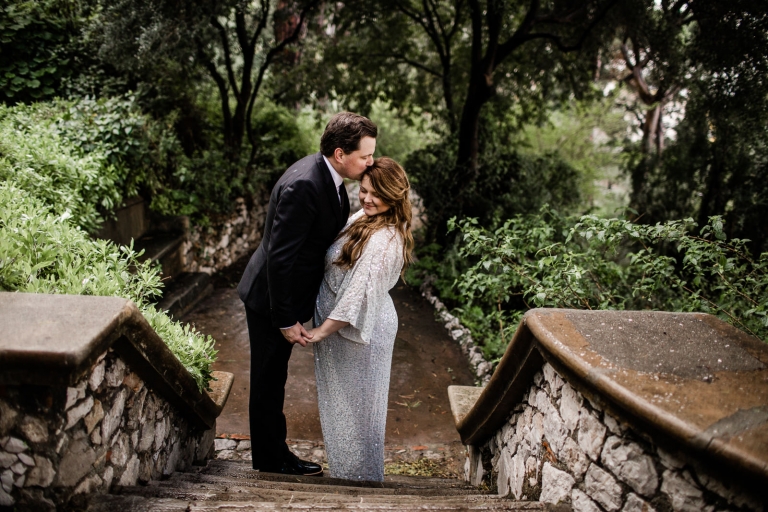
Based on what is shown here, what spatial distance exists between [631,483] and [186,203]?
20.0 feet

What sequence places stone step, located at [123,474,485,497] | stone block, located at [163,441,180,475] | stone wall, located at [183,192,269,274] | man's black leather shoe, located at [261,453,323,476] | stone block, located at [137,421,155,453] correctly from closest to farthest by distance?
1. stone step, located at [123,474,485,497]
2. stone block, located at [137,421,155,453]
3. stone block, located at [163,441,180,475]
4. man's black leather shoe, located at [261,453,323,476]
5. stone wall, located at [183,192,269,274]

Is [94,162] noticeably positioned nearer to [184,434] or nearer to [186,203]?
[186,203]

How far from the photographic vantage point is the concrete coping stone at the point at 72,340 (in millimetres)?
1502

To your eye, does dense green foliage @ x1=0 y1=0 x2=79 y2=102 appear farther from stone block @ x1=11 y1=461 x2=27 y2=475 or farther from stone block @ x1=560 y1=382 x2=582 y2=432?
stone block @ x1=560 y1=382 x2=582 y2=432

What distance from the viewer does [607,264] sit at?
404 centimetres

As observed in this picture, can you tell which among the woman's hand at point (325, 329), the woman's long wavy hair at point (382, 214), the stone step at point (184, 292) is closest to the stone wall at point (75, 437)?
the woman's hand at point (325, 329)

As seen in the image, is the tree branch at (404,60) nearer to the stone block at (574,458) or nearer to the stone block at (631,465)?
the stone block at (574,458)

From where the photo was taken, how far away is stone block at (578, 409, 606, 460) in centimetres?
178

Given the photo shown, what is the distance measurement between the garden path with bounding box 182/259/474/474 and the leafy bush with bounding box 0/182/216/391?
152 centimetres

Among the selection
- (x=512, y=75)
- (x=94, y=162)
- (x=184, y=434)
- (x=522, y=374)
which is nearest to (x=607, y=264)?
(x=522, y=374)

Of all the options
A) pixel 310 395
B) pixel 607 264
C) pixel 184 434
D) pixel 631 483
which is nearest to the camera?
pixel 631 483

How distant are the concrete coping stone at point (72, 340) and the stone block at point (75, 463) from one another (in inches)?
10.3

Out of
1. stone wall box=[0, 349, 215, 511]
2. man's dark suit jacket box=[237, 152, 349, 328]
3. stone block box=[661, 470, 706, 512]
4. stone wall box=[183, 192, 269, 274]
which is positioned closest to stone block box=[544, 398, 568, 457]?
stone block box=[661, 470, 706, 512]

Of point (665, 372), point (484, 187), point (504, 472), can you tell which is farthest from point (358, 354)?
point (484, 187)
